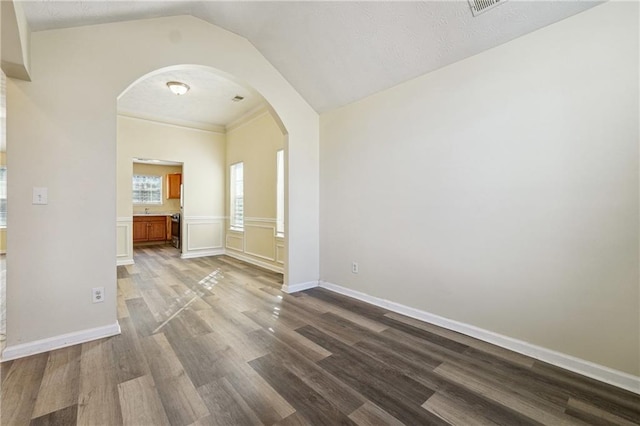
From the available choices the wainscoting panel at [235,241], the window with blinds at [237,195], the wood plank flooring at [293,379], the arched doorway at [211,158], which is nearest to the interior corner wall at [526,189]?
the wood plank flooring at [293,379]

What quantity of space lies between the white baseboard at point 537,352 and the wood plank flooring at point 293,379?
7 cm

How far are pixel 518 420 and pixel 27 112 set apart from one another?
12.7 feet

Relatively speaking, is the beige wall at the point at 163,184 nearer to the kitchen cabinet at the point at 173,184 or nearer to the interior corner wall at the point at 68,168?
the kitchen cabinet at the point at 173,184

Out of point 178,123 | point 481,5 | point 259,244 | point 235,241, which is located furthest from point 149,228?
point 481,5

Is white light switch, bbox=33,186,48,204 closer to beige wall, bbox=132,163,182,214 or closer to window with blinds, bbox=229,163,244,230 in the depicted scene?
window with blinds, bbox=229,163,244,230

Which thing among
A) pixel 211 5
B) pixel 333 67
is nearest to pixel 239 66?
pixel 211 5

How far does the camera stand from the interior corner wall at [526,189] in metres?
1.72

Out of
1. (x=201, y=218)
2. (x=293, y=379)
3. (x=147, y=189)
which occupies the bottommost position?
(x=293, y=379)

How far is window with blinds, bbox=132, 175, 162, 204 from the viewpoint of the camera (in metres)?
8.54

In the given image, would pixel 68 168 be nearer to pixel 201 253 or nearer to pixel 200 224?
pixel 200 224

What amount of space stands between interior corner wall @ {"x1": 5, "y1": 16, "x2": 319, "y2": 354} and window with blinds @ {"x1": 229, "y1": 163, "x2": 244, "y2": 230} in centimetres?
350

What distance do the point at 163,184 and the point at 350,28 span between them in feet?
27.9

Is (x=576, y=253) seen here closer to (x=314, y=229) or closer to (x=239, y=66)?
(x=314, y=229)

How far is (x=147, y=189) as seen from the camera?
8.71 metres
